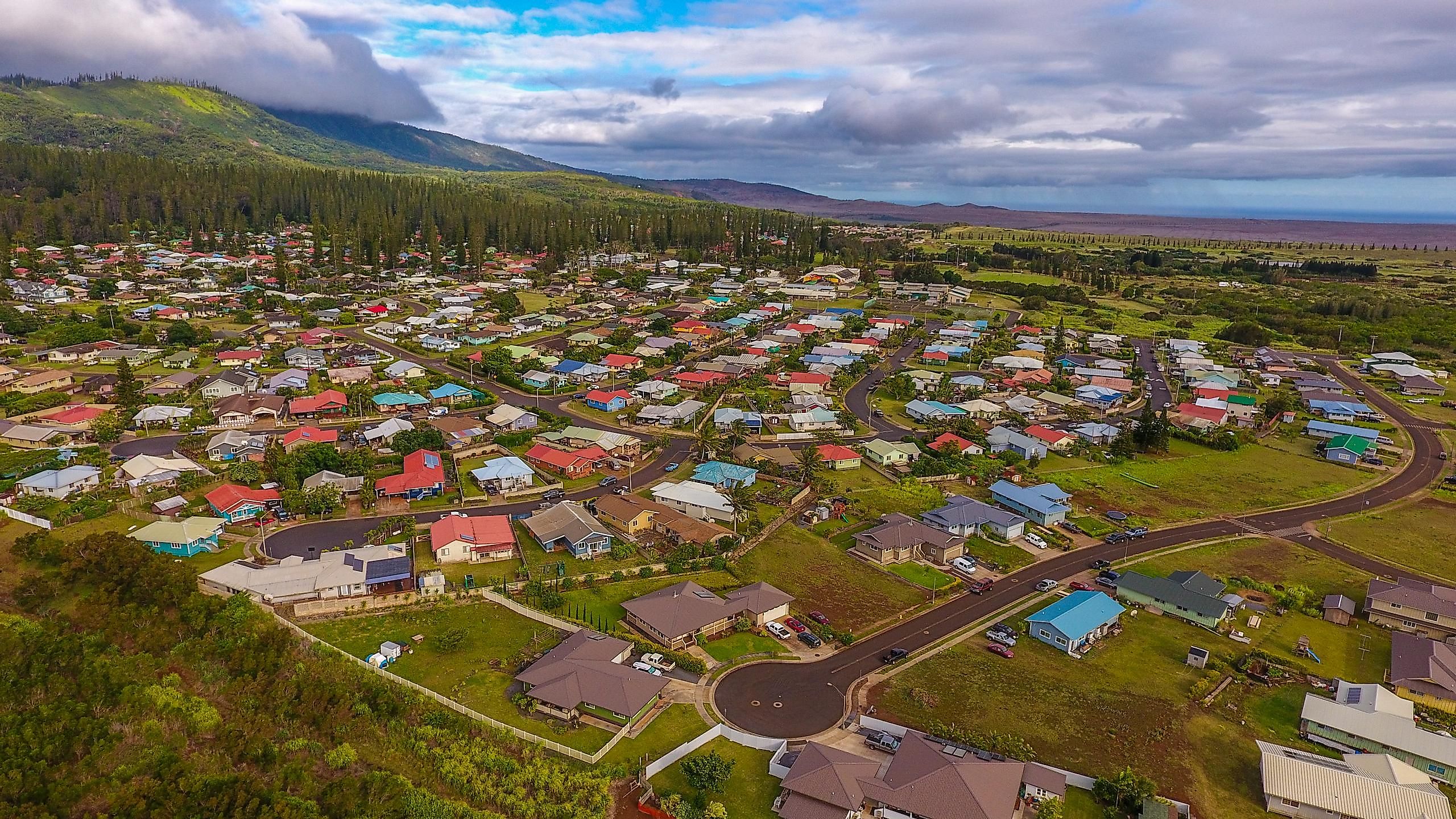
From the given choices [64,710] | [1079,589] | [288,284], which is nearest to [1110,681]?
[1079,589]

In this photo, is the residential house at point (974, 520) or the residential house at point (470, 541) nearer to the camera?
the residential house at point (470, 541)

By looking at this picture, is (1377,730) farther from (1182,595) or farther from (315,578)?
(315,578)

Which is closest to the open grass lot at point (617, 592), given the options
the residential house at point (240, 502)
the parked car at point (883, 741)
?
the parked car at point (883, 741)

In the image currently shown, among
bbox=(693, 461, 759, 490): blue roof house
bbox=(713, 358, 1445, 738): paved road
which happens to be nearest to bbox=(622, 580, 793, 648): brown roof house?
bbox=(713, 358, 1445, 738): paved road

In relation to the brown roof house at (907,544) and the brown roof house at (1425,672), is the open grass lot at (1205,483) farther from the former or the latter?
the brown roof house at (1425,672)

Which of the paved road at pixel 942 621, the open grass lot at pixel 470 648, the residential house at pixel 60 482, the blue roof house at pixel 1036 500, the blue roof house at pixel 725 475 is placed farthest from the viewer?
the blue roof house at pixel 725 475

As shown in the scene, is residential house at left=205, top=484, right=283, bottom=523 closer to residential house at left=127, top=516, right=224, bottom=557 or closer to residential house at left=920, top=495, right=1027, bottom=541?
residential house at left=127, top=516, right=224, bottom=557

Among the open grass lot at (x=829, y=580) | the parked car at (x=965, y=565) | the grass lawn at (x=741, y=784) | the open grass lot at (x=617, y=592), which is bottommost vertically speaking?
the grass lawn at (x=741, y=784)

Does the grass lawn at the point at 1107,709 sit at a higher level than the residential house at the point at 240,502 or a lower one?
lower
